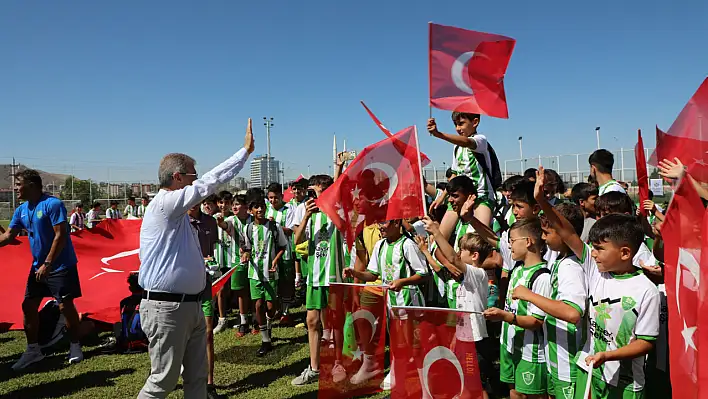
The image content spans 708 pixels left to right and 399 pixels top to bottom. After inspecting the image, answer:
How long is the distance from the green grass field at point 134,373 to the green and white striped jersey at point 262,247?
3.18ft

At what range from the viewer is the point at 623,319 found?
2926 mm

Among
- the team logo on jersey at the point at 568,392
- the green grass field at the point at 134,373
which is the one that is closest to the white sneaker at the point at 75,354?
the green grass field at the point at 134,373

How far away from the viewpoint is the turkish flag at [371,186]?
457cm

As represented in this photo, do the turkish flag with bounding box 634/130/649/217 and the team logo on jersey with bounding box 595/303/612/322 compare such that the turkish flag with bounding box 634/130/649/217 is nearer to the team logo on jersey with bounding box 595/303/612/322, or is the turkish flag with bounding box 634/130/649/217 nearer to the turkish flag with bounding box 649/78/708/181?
the turkish flag with bounding box 649/78/708/181

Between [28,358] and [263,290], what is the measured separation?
9.97ft

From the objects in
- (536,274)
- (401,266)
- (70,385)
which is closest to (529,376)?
(536,274)

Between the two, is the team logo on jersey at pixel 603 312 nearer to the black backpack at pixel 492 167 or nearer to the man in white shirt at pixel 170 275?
the black backpack at pixel 492 167

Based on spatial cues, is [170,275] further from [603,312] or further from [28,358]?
[28,358]

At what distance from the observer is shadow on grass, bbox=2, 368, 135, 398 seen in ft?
17.8

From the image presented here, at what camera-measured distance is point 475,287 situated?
450 centimetres

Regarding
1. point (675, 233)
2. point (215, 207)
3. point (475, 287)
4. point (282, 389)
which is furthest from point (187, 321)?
point (215, 207)

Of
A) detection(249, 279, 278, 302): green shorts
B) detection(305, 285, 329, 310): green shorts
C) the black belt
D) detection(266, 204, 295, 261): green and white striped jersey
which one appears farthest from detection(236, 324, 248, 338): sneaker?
the black belt

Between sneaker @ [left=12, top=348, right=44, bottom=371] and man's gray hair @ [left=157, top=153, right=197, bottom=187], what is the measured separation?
4081 mm

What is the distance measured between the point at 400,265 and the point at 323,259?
128cm
